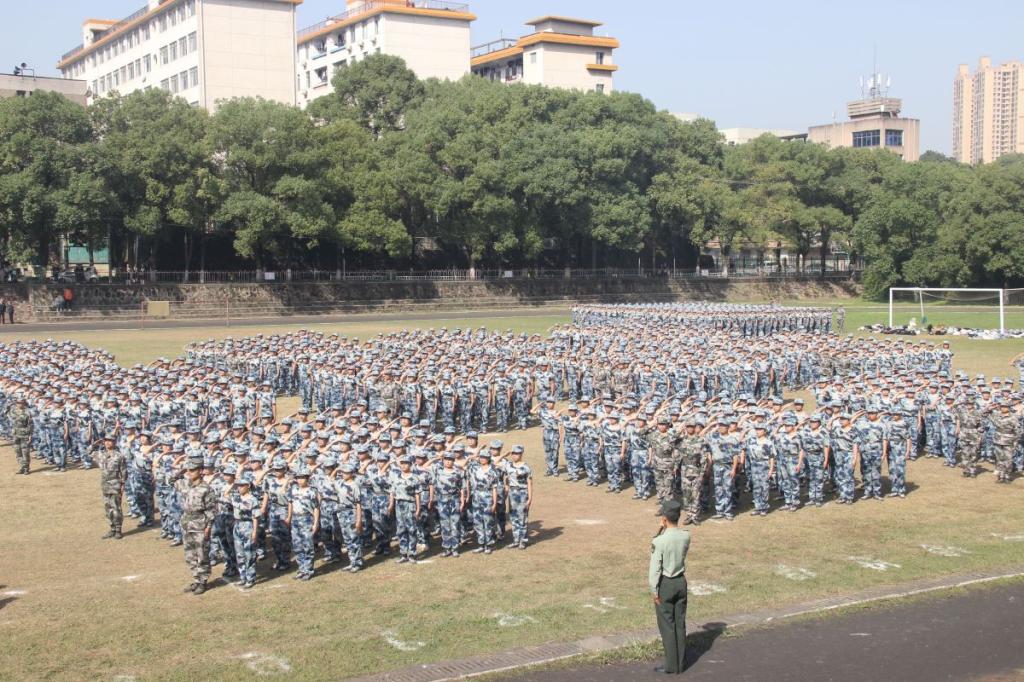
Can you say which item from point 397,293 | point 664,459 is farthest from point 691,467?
point 397,293

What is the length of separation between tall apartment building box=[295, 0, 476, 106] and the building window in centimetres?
5753

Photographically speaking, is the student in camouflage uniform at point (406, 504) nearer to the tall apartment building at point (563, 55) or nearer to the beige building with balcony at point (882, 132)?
the tall apartment building at point (563, 55)

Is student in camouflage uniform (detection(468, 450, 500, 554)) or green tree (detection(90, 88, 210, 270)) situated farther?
green tree (detection(90, 88, 210, 270))

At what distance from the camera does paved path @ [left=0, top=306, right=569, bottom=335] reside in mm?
45656

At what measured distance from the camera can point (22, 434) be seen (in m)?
19.2

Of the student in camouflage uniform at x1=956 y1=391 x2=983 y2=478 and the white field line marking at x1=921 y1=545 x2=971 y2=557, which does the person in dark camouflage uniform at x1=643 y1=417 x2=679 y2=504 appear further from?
the student in camouflage uniform at x1=956 y1=391 x2=983 y2=478

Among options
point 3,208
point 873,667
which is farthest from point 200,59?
point 873,667

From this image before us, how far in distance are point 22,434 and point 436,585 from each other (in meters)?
10.7

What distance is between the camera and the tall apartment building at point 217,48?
6881 centimetres

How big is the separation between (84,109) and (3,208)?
6.98 meters

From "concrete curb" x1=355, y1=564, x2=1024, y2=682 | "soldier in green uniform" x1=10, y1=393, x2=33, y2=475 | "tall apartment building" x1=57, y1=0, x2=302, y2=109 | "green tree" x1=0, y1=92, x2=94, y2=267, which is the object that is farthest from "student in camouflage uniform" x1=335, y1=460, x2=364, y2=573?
"tall apartment building" x1=57, y1=0, x2=302, y2=109

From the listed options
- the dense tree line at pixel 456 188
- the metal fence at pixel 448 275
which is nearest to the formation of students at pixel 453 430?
the dense tree line at pixel 456 188

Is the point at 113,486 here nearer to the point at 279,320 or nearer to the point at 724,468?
the point at 724,468

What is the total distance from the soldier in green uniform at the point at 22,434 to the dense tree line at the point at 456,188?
95.4ft
